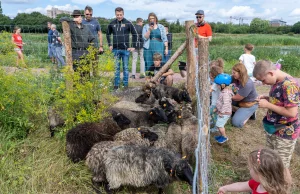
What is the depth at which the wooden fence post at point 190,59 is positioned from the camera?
18.3 feet

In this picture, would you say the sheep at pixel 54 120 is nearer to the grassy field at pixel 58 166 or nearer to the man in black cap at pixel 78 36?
the grassy field at pixel 58 166

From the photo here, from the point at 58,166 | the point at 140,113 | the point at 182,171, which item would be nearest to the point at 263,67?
the point at 182,171

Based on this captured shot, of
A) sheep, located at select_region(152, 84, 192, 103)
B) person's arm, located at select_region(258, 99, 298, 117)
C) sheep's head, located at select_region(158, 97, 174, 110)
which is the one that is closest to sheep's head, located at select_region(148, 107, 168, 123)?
sheep's head, located at select_region(158, 97, 174, 110)

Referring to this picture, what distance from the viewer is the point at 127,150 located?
3783 mm

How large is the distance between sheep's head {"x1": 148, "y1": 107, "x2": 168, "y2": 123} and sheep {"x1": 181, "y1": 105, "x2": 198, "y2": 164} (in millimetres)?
366

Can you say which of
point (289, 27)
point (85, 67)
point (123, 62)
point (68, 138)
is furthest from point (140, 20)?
point (289, 27)

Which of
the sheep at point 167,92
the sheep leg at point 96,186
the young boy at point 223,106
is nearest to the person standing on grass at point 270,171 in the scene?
the sheep leg at point 96,186

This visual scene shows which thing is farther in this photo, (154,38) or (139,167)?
(154,38)

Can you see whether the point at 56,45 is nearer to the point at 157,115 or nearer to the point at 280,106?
the point at 157,115

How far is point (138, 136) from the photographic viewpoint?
4.45 metres

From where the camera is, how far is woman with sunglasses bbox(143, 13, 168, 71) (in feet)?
24.3

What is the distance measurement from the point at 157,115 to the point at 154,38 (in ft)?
10.1

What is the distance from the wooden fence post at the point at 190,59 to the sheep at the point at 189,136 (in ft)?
3.82

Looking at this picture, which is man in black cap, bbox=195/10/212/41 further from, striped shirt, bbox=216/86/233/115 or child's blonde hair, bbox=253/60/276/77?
child's blonde hair, bbox=253/60/276/77
